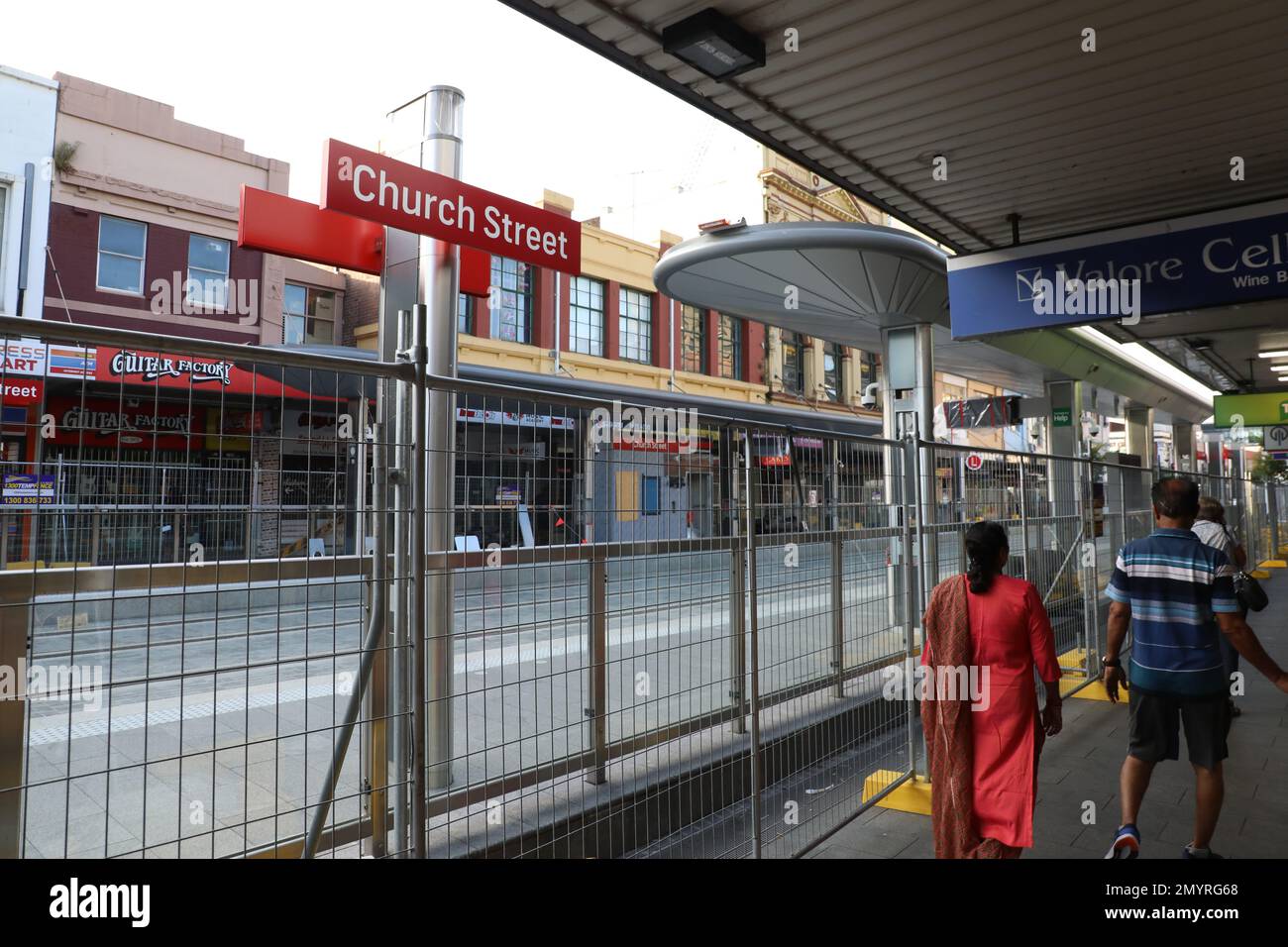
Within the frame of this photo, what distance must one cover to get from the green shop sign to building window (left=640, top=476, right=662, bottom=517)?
16.7 meters

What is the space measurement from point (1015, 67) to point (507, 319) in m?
22.2

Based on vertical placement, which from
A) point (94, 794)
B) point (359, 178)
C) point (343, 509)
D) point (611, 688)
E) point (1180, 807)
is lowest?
point (1180, 807)

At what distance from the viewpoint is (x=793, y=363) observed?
3544 centimetres

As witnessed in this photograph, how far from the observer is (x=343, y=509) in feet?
8.52

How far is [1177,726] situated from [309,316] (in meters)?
23.1

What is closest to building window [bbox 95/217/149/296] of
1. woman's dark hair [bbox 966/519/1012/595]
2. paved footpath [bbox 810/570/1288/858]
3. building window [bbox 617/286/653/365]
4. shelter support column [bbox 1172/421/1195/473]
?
building window [bbox 617/286/653/365]

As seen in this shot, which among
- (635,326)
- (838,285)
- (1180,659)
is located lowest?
(1180,659)

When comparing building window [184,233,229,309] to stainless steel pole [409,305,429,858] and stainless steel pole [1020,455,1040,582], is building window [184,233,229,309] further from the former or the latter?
stainless steel pole [409,305,429,858]

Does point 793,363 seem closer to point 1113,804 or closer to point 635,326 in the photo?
point 635,326

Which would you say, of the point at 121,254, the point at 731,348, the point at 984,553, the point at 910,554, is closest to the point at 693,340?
the point at 731,348

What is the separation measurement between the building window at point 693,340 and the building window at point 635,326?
5.06 feet

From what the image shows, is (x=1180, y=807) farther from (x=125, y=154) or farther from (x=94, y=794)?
(x=125, y=154)

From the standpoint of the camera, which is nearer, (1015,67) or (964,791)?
(964,791)
